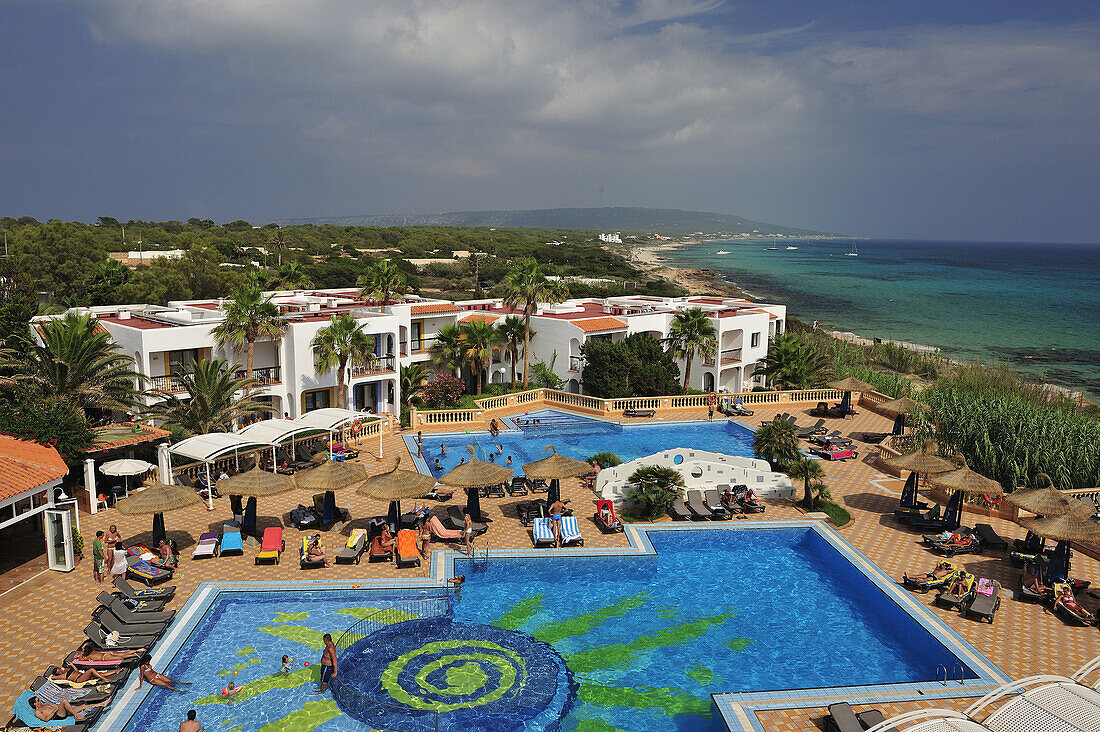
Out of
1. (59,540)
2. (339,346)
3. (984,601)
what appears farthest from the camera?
(339,346)

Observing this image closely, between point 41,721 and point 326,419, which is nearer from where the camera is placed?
point 41,721

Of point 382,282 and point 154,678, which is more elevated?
point 382,282

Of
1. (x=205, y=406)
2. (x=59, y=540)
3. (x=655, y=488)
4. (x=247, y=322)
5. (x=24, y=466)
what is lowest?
(x=655, y=488)

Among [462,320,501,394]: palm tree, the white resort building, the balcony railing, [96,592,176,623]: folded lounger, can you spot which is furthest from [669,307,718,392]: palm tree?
[96,592,176,623]: folded lounger

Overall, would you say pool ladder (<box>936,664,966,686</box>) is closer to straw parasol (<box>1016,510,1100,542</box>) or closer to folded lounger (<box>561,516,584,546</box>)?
straw parasol (<box>1016,510,1100,542</box>)

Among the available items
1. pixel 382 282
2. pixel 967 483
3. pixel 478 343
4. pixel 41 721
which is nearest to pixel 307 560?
pixel 41 721

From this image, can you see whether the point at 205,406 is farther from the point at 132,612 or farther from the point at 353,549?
the point at 132,612
